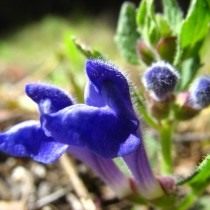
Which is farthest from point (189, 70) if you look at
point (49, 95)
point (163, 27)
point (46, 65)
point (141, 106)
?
point (46, 65)

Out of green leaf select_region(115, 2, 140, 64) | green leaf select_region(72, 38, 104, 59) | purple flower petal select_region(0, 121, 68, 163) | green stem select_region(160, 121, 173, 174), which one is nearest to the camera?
purple flower petal select_region(0, 121, 68, 163)

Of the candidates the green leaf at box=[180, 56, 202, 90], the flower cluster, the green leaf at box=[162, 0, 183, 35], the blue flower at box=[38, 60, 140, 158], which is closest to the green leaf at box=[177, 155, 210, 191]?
the flower cluster

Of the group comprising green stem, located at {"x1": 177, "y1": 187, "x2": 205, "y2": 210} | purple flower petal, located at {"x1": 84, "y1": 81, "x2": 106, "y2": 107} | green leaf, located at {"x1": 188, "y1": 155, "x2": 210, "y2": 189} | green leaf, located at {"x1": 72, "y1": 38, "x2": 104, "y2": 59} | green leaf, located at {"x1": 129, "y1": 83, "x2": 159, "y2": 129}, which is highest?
green leaf, located at {"x1": 72, "y1": 38, "x2": 104, "y2": 59}

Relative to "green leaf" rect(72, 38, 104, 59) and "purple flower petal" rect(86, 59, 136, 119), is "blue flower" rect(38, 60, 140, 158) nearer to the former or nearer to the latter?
"purple flower petal" rect(86, 59, 136, 119)

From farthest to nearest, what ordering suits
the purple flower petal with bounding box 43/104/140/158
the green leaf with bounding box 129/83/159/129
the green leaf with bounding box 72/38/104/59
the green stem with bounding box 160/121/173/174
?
the green stem with bounding box 160/121/173/174 → the green leaf with bounding box 72/38/104/59 → the green leaf with bounding box 129/83/159/129 → the purple flower petal with bounding box 43/104/140/158

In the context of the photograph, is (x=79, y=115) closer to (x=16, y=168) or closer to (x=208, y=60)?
(x=16, y=168)
